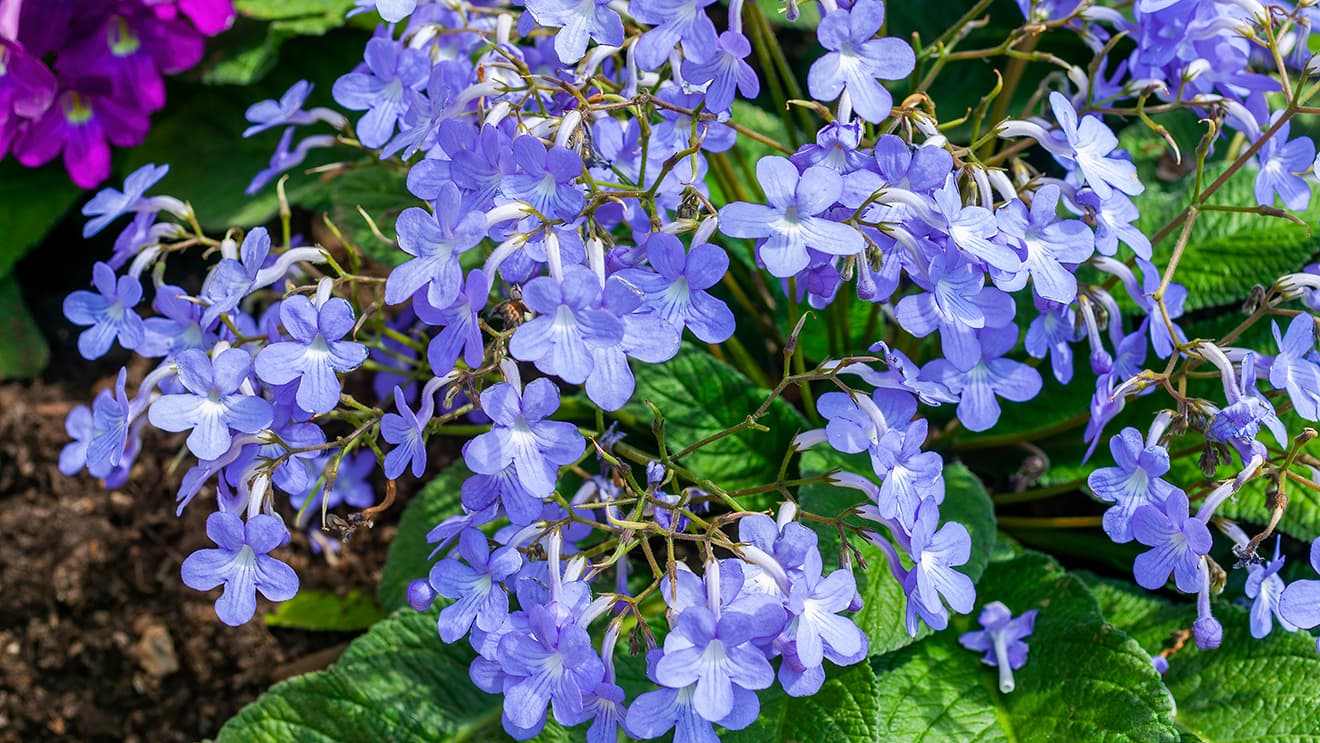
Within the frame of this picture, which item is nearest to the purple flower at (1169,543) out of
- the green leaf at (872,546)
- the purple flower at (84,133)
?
the green leaf at (872,546)

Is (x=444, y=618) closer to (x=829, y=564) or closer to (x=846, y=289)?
(x=829, y=564)

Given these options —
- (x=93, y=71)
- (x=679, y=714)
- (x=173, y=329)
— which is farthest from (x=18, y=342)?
(x=679, y=714)

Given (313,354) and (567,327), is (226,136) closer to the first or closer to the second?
(313,354)

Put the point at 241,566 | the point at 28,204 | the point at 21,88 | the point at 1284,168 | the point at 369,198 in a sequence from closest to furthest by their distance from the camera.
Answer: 1. the point at 241,566
2. the point at 1284,168
3. the point at 369,198
4. the point at 21,88
5. the point at 28,204

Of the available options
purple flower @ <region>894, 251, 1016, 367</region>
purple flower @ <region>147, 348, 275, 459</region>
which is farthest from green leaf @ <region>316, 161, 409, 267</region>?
purple flower @ <region>894, 251, 1016, 367</region>

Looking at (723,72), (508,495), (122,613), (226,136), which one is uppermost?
(723,72)

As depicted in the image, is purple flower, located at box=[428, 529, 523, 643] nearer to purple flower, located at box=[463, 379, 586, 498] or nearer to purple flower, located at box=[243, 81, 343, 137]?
purple flower, located at box=[463, 379, 586, 498]

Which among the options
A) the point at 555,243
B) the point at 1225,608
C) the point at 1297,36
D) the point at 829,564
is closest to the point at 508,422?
the point at 555,243
